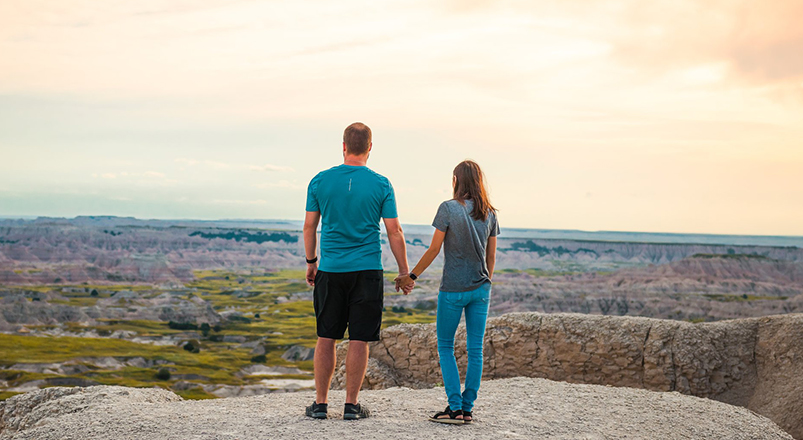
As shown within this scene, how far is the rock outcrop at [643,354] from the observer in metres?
11.7

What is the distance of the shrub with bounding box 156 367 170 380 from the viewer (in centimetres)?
4971

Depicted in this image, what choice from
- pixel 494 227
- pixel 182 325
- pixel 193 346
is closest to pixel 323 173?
pixel 494 227

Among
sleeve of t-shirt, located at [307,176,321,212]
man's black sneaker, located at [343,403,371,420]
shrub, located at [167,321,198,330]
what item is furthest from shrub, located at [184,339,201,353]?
sleeve of t-shirt, located at [307,176,321,212]

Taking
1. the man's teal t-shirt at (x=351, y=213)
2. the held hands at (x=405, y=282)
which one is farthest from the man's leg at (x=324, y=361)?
the held hands at (x=405, y=282)

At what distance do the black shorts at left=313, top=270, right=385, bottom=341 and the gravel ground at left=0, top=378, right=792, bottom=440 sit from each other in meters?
0.90

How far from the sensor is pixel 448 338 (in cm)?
621

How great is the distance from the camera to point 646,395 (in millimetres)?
8555

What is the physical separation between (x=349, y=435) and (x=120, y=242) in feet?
451

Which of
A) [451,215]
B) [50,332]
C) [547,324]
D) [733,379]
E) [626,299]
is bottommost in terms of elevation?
[50,332]

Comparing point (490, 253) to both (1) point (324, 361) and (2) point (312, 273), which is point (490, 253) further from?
(1) point (324, 361)

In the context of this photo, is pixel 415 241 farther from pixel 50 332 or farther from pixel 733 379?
pixel 733 379

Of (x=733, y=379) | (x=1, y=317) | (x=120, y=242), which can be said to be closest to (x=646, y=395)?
(x=733, y=379)

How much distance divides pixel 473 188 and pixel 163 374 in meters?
49.8

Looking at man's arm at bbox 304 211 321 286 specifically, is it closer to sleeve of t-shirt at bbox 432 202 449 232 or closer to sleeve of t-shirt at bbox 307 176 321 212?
sleeve of t-shirt at bbox 307 176 321 212
